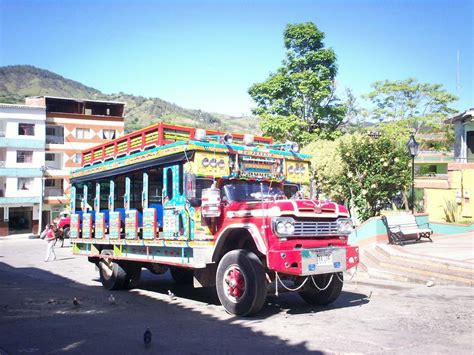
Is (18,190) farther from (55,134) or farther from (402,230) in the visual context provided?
(402,230)

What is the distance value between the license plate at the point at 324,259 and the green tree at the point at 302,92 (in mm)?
25713

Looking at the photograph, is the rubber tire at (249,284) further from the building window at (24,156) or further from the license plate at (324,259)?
the building window at (24,156)

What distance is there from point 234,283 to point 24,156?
137 ft

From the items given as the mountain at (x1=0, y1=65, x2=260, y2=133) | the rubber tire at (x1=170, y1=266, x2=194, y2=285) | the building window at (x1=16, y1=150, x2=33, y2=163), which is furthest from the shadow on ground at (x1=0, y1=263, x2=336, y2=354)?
the mountain at (x1=0, y1=65, x2=260, y2=133)

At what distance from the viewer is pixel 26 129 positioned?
147ft

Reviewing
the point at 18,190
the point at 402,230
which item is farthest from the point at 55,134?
the point at 402,230

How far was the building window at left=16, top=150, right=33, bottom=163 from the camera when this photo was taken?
44.0 meters

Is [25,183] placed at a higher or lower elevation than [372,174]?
higher

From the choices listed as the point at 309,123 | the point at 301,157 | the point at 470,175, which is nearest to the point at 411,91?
the point at 309,123

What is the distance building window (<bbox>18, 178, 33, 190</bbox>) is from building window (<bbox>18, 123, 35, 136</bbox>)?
419 cm

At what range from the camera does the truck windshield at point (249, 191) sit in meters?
8.56

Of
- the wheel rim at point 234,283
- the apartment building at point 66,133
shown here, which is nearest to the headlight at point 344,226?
the wheel rim at point 234,283

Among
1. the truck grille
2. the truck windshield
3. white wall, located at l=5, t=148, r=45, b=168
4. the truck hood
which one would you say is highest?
white wall, located at l=5, t=148, r=45, b=168

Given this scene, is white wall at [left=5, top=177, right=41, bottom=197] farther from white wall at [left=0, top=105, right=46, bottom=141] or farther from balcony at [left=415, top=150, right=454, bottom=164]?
balcony at [left=415, top=150, right=454, bottom=164]
